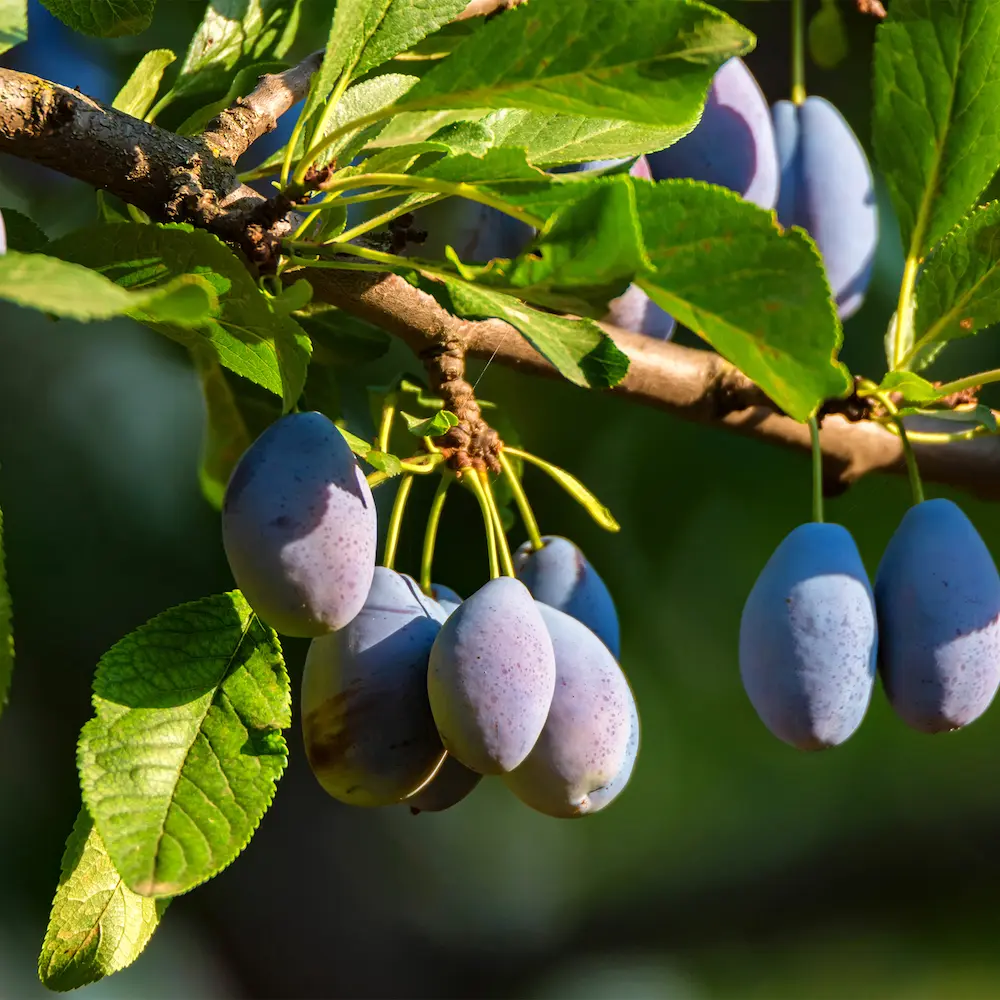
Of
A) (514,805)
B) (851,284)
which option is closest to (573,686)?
(851,284)

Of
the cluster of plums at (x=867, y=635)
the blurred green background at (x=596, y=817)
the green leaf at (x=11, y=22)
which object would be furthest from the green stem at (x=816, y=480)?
the blurred green background at (x=596, y=817)

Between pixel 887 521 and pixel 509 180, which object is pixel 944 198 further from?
pixel 887 521

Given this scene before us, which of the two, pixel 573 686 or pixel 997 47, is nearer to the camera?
pixel 573 686

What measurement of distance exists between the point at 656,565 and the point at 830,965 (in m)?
0.92

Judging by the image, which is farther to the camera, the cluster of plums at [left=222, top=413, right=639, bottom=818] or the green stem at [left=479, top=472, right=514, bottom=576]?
the green stem at [left=479, top=472, right=514, bottom=576]

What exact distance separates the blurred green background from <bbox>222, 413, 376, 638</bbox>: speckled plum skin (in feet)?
2.81

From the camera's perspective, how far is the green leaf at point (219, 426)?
0.78 meters

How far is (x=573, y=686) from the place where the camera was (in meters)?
0.57

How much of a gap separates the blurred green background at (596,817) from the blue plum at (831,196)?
482 millimetres

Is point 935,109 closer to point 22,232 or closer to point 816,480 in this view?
point 816,480

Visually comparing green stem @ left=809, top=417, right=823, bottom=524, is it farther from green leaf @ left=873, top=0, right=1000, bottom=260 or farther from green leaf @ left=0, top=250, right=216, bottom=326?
green leaf @ left=0, top=250, right=216, bottom=326

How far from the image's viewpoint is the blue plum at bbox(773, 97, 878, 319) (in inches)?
34.6

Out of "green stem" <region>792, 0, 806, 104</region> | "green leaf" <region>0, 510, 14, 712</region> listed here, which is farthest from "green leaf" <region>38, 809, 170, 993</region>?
"green stem" <region>792, 0, 806, 104</region>

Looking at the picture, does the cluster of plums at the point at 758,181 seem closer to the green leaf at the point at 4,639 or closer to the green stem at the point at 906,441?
the green stem at the point at 906,441
